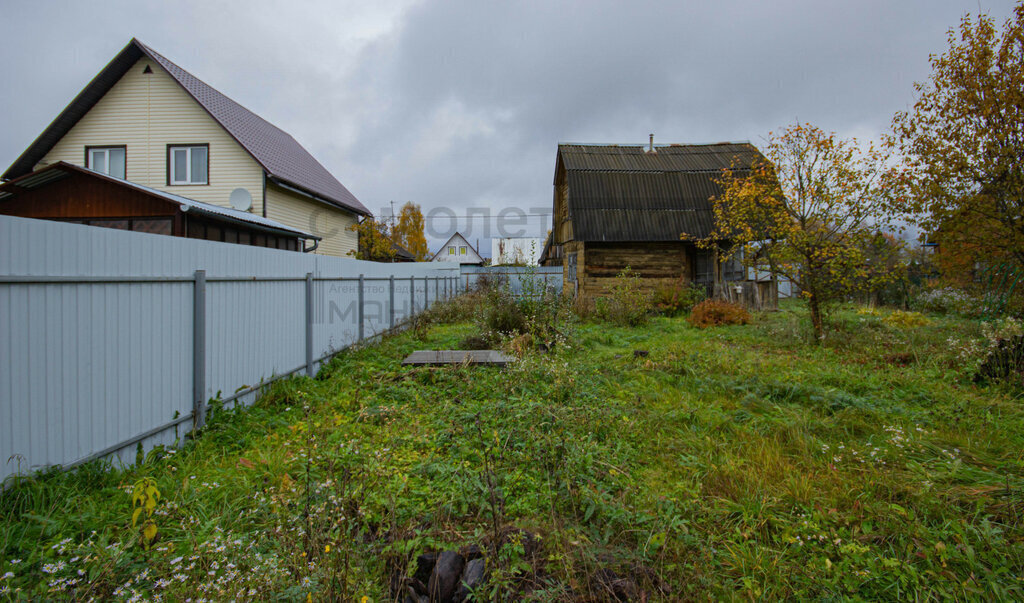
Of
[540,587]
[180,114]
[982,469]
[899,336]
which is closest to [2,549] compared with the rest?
[540,587]

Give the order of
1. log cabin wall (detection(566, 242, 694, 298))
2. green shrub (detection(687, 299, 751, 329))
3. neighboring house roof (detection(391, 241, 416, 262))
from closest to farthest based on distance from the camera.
A: green shrub (detection(687, 299, 751, 329))
log cabin wall (detection(566, 242, 694, 298))
neighboring house roof (detection(391, 241, 416, 262))

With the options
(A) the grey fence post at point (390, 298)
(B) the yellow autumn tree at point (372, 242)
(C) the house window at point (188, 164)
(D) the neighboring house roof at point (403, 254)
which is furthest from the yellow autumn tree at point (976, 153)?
(D) the neighboring house roof at point (403, 254)

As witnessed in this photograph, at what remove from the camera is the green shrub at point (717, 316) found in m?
11.8

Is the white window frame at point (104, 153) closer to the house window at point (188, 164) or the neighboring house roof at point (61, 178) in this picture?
the house window at point (188, 164)

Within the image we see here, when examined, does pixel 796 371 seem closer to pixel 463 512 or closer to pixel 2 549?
pixel 463 512

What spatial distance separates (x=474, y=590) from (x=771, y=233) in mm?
9023

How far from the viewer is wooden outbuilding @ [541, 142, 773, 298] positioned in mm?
16188

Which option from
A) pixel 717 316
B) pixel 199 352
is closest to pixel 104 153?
pixel 199 352

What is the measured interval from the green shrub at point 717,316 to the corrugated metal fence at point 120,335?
380 inches

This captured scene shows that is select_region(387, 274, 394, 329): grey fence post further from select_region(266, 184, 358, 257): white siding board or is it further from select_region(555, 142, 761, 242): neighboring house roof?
select_region(266, 184, 358, 257): white siding board

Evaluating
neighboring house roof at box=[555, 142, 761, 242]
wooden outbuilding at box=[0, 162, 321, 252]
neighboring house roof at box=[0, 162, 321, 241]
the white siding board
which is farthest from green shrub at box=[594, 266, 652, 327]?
the white siding board

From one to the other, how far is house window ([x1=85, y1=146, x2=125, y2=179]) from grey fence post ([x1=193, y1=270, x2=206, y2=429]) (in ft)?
51.7

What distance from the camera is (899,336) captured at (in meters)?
9.05

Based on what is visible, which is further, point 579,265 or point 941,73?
point 579,265
